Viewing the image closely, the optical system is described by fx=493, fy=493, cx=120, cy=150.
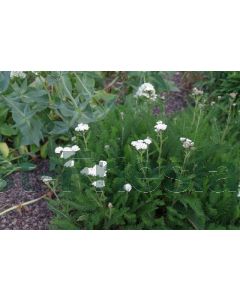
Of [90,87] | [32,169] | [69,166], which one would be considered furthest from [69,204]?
[90,87]

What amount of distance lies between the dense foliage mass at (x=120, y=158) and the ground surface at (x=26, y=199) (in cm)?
6

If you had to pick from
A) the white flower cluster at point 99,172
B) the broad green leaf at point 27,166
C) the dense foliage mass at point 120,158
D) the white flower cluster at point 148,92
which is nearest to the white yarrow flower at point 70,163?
the dense foliage mass at point 120,158

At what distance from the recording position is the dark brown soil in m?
2.60

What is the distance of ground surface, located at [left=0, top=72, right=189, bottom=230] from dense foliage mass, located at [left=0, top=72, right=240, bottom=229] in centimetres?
6

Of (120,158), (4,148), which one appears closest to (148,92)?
(120,158)

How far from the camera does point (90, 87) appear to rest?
295 centimetres

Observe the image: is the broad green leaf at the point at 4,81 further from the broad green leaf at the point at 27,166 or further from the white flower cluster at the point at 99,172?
the white flower cluster at the point at 99,172

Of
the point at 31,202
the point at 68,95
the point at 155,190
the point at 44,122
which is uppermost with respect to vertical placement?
the point at 68,95

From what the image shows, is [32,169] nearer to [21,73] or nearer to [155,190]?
[21,73]

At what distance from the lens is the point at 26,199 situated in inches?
108

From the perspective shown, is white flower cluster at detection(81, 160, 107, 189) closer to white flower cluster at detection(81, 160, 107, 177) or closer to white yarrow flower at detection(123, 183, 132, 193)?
white flower cluster at detection(81, 160, 107, 177)

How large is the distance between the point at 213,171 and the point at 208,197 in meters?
0.13

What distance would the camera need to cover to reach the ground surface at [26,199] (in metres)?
2.60

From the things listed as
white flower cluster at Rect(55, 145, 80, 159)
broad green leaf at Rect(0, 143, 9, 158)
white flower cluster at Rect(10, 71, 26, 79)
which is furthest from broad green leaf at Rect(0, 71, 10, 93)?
white flower cluster at Rect(55, 145, 80, 159)
